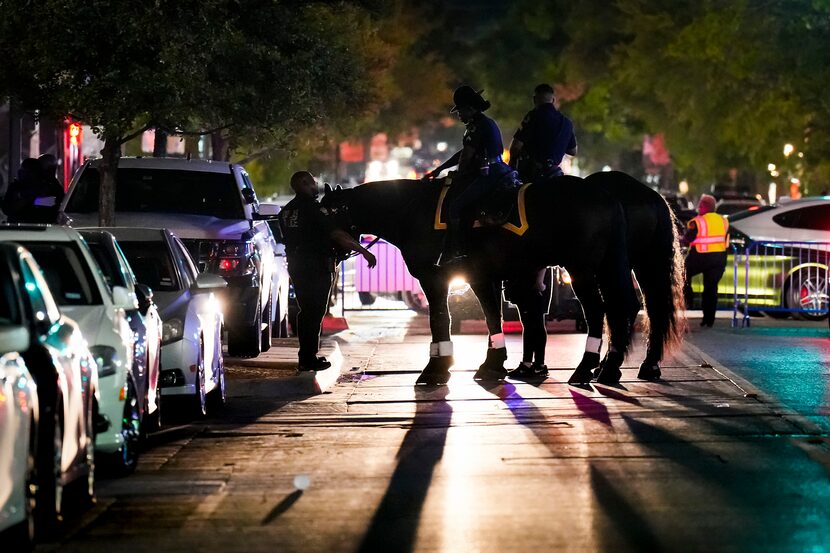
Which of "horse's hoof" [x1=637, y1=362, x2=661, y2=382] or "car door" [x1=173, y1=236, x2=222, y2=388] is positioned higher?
"car door" [x1=173, y1=236, x2=222, y2=388]

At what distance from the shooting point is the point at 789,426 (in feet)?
45.2

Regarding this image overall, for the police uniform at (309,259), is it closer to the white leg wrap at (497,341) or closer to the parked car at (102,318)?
the white leg wrap at (497,341)

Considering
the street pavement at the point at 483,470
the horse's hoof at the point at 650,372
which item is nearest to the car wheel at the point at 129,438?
the street pavement at the point at 483,470

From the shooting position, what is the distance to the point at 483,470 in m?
11.7

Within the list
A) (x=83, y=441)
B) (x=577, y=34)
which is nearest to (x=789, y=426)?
(x=83, y=441)

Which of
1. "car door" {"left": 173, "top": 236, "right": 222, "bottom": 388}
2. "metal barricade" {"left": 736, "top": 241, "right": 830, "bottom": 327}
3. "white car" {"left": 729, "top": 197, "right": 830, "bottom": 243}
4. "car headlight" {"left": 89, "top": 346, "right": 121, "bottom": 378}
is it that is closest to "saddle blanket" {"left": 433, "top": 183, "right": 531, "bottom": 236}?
"car door" {"left": 173, "top": 236, "right": 222, "bottom": 388}

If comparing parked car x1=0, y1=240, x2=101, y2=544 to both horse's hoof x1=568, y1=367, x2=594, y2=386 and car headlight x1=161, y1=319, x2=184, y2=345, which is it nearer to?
car headlight x1=161, y1=319, x2=184, y2=345

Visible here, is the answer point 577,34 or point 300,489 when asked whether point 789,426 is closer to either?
point 300,489

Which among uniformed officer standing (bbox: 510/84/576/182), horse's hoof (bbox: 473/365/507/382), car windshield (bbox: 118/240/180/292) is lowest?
horse's hoof (bbox: 473/365/507/382)

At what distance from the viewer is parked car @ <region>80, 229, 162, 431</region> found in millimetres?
12453

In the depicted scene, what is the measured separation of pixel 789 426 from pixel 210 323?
4.87 metres

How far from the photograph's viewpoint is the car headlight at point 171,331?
47.8 ft

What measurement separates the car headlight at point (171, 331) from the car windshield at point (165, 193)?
18.7ft

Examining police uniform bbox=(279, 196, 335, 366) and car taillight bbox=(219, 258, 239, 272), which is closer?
police uniform bbox=(279, 196, 335, 366)
